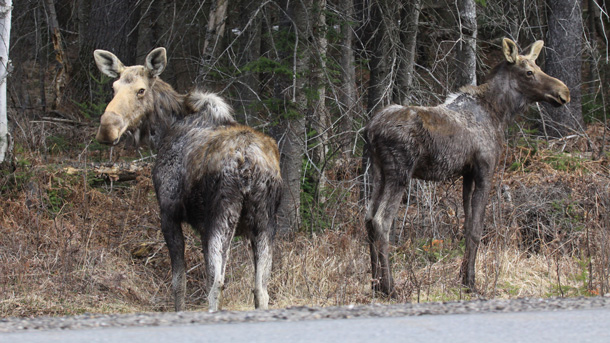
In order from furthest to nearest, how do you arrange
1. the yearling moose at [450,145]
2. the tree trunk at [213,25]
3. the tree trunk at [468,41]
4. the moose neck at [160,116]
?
1. the tree trunk at [213,25]
2. the tree trunk at [468,41]
3. the yearling moose at [450,145]
4. the moose neck at [160,116]

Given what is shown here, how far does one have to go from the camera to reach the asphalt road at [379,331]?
4.09m

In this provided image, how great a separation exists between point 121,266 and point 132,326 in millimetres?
4638

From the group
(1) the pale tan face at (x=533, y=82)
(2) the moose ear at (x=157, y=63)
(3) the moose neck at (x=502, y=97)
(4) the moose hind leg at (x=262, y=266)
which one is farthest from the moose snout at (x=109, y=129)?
(1) the pale tan face at (x=533, y=82)

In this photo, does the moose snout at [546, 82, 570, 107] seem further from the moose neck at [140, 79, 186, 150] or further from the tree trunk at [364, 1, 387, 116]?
the moose neck at [140, 79, 186, 150]

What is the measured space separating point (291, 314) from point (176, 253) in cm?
237

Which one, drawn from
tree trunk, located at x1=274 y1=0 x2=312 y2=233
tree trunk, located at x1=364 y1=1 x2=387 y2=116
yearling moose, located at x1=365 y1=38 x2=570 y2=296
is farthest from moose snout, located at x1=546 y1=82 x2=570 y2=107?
tree trunk, located at x1=274 y1=0 x2=312 y2=233

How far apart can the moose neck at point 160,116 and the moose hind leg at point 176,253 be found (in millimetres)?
1070

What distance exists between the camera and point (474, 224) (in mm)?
8531

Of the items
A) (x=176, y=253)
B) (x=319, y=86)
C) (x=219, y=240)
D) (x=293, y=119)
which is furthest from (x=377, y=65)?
(x=219, y=240)

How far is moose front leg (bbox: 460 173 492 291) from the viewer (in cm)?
826

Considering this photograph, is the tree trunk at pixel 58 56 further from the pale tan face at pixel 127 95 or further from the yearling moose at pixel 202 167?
the yearling moose at pixel 202 167

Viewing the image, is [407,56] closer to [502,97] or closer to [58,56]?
[502,97]

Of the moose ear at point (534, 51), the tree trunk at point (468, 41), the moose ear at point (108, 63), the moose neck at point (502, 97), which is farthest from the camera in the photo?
the tree trunk at point (468, 41)

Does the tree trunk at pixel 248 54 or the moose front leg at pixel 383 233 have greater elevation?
the tree trunk at pixel 248 54
